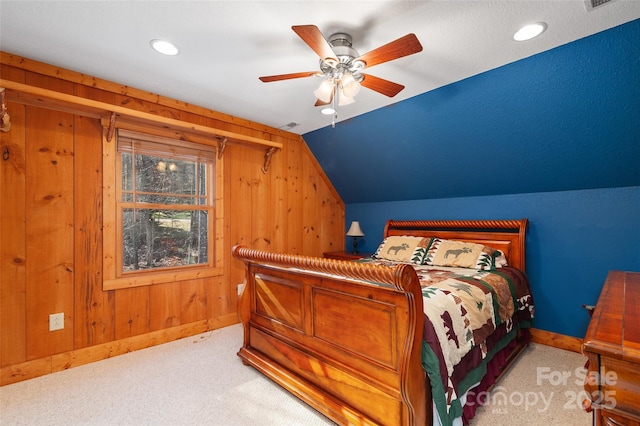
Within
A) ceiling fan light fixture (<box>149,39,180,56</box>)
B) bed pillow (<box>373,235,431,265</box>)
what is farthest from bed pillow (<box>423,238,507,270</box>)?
ceiling fan light fixture (<box>149,39,180,56</box>)

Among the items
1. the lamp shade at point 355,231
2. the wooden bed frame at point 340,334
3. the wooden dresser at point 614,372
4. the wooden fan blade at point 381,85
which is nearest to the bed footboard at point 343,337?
the wooden bed frame at point 340,334

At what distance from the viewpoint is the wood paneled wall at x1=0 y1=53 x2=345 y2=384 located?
2203 millimetres

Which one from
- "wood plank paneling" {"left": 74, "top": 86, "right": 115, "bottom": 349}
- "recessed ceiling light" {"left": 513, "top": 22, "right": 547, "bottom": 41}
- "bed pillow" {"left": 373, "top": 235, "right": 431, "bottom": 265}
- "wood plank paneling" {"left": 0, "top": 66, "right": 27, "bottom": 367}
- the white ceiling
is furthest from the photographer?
"bed pillow" {"left": 373, "top": 235, "right": 431, "bottom": 265}

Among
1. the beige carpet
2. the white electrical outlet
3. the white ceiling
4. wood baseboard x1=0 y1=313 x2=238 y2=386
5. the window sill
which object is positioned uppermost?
the white ceiling

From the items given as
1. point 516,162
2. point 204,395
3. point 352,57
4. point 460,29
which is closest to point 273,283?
point 204,395

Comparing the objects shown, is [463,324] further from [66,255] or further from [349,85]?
[66,255]

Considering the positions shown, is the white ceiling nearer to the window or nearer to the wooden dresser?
the window

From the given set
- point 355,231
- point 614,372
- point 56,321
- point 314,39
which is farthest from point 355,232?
point 614,372

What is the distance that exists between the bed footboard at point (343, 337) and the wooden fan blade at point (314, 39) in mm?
1180

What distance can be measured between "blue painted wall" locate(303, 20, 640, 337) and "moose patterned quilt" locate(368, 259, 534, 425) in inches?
23.3

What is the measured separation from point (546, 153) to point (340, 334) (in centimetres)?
248

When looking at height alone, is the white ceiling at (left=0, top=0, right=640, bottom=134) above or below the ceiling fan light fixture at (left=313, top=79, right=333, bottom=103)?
above

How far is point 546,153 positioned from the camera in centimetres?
265

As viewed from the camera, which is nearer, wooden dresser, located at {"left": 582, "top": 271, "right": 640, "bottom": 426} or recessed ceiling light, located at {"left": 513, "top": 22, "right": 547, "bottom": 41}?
wooden dresser, located at {"left": 582, "top": 271, "right": 640, "bottom": 426}
